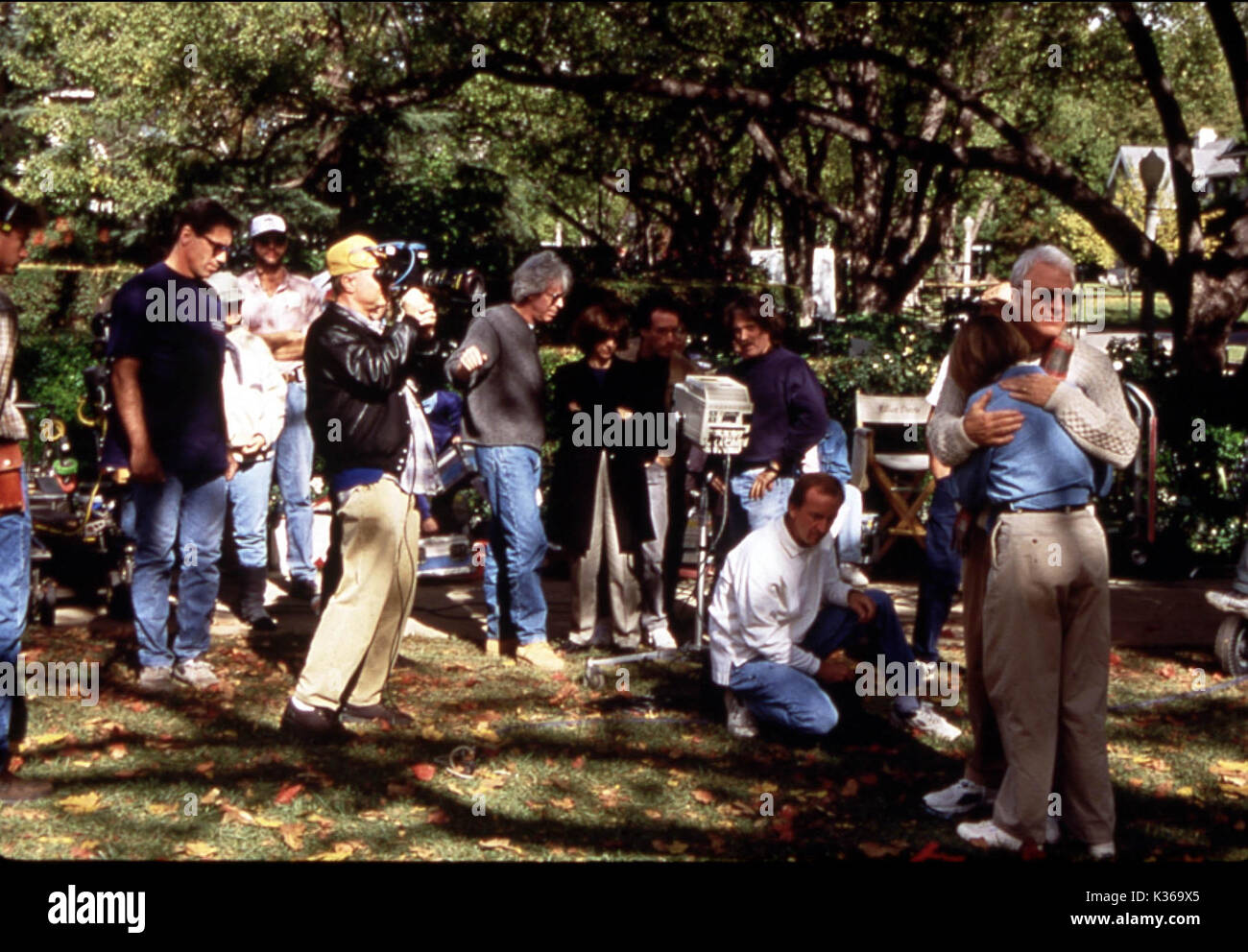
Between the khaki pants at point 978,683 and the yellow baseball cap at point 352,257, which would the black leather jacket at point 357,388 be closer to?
the yellow baseball cap at point 352,257

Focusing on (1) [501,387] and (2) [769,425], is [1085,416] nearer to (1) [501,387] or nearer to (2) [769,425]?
(2) [769,425]

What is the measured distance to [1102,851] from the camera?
17.2 ft

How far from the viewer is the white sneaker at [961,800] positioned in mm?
5730

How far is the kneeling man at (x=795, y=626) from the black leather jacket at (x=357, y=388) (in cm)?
155

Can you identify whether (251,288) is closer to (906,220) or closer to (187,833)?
(187,833)

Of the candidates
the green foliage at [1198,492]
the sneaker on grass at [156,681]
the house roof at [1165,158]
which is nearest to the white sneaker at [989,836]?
the sneaker on grass at [156,681]

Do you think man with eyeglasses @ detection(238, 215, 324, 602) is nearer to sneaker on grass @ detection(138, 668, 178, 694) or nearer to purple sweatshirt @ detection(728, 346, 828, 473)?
sneaker on grass @ detection(138, 668, 178, 694)

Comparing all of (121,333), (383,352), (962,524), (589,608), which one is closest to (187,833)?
(383,352)

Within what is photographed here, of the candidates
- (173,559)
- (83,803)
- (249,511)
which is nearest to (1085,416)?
(83,803)

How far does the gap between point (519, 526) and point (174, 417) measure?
73.2 inches

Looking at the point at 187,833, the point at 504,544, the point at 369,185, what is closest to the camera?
the point at 187,833

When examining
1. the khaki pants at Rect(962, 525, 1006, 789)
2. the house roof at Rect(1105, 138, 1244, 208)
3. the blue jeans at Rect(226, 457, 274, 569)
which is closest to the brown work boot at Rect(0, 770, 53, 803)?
the blue jeans at Rect(226, 457, 274, 569)

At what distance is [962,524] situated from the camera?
18.6 ft
